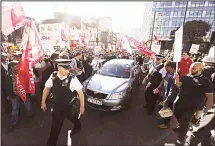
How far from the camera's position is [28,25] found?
11.0 ft

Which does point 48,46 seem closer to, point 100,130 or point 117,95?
point 117,95

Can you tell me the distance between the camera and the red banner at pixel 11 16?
371 centimetres

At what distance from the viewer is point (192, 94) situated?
2.95 metres

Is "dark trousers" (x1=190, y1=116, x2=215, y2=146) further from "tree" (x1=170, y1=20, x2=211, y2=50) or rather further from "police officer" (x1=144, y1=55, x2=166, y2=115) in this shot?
"tree" (x1=170, y1=20, x2=211, y2=50)

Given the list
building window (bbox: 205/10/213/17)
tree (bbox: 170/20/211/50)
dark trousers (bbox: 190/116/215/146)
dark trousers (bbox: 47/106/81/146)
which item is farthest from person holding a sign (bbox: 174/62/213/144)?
building window (bbox: 205/10/213/17)

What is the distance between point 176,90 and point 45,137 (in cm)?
330

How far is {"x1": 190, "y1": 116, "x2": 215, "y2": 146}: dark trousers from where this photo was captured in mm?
2787

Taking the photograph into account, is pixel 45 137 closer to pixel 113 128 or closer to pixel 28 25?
pixel 113 128

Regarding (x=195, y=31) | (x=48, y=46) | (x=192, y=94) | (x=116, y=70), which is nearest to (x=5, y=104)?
(x=48, y=46)

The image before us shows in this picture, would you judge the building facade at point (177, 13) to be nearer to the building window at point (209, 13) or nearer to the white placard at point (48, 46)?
the building window at point (209, 13)

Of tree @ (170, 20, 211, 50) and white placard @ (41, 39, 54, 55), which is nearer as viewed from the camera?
white placard @ (41, 39, 54, 55)

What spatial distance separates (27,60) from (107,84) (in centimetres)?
228

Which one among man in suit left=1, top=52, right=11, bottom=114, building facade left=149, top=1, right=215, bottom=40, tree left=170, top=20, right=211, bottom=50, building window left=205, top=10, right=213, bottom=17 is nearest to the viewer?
man in suit left=1, top=52, right=11, bottom=114

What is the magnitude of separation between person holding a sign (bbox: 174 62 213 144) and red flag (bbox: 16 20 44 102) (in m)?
3.27
